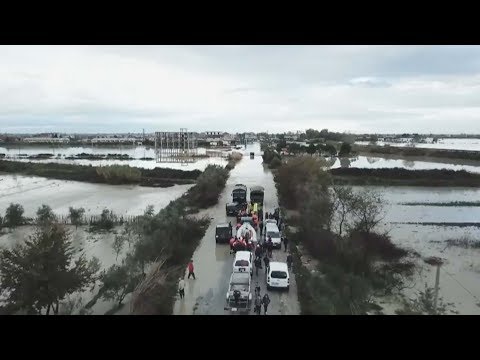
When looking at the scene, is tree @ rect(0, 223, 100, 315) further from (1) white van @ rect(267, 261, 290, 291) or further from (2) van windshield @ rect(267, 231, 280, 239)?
(2) van windshield @ rect(267, 231, 280, 239)

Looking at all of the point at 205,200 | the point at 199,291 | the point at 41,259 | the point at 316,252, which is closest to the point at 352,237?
the point at 316,252

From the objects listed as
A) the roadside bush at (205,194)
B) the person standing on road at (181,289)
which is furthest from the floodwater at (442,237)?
the roadside bush at (205,194)

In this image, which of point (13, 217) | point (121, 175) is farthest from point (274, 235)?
point (121, 175)

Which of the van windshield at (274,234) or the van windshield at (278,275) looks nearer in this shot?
the van windshield at (278,275)

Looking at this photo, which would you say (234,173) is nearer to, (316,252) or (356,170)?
(356,170)

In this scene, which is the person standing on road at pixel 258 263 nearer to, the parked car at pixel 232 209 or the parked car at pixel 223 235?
the parked car at pixel 223 235
